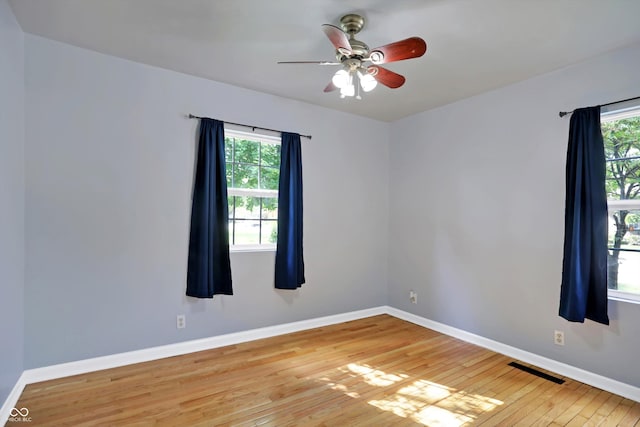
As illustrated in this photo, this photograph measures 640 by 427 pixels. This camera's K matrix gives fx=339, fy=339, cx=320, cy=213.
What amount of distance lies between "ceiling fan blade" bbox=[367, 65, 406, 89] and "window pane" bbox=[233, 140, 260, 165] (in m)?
1.73

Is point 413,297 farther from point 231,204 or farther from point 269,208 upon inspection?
point 231,204

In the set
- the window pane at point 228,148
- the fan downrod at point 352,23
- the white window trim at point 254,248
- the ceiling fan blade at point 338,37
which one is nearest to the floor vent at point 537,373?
the white window trim at point 254,248

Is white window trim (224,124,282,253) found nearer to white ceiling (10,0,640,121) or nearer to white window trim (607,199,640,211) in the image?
white ceiling (10,0,640,121)

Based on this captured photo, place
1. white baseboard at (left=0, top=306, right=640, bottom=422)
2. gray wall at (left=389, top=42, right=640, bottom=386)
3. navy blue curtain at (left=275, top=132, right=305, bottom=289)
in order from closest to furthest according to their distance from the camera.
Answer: white baseboard at (left=0, top=306, right=640, bottom=422)
gray wall at (left=389, top=42, right=640, bottom=386)
navy blue curtain at (left=275, top=132, right=305, bottom=289)

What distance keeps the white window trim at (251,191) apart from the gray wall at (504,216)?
1805 millimetres

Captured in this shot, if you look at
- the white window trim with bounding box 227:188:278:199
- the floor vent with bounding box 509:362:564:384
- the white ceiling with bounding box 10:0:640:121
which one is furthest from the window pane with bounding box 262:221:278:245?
the floor vent with bounding box 509:362:564:384

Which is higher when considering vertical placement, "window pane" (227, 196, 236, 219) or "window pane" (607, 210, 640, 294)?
"window pane" (227, 196, 236, 219)

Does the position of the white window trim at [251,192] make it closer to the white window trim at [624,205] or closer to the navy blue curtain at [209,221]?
the navy blue curtain at [209,221]

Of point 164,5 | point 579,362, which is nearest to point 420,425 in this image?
point 579,362

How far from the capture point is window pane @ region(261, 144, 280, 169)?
384 cm

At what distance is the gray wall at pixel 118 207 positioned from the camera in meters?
2.68

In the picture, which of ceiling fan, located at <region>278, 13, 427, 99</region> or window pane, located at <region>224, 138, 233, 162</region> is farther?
window pane, located at <region>224, 138, 233, 162</region>

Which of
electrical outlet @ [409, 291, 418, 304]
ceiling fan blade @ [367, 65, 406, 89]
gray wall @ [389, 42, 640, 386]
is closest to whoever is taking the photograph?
ceiling fan blade @ [367, 65, 406, 89]

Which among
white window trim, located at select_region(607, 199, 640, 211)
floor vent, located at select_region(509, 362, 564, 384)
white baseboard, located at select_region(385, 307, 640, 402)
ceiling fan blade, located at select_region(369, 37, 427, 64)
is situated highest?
ceiling fan blade, located at select_region(369, 37, 427, 64)
